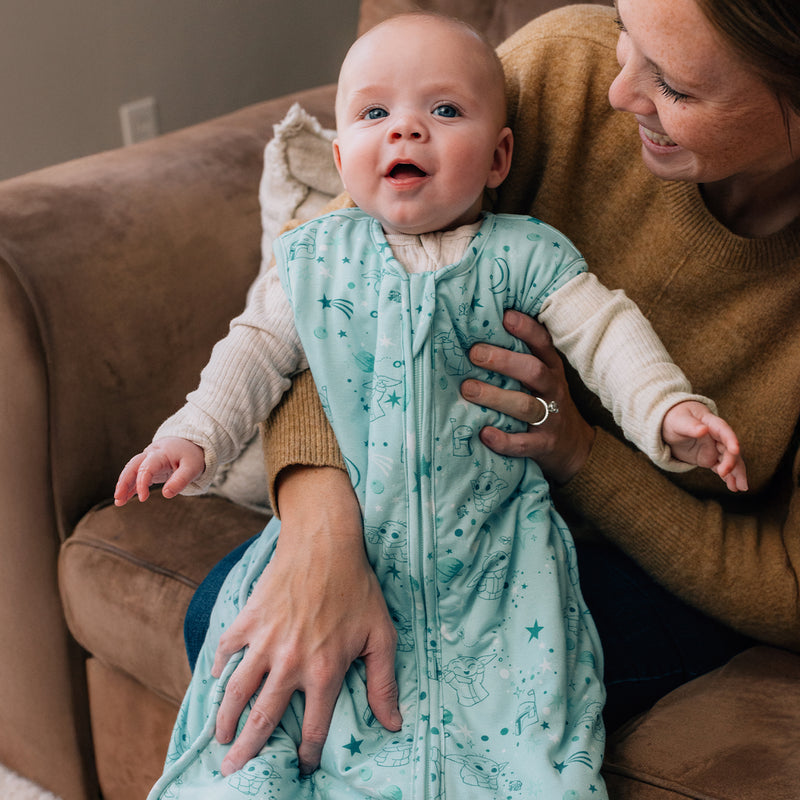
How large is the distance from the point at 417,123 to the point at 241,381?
280 mm

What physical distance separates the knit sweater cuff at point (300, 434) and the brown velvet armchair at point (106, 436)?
0.94ft

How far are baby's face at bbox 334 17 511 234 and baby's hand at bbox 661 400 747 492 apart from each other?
27 cm

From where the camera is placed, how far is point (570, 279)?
2.90 feet

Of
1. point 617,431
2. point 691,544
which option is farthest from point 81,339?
point 691,544

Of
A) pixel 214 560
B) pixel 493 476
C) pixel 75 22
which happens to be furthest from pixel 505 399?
pixel 75 22

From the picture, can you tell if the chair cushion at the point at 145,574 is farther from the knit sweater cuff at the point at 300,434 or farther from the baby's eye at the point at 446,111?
→ the baby's eye at the point at 446,111

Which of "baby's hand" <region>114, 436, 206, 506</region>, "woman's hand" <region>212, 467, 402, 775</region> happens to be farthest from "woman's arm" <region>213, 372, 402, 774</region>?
"baby's hand" <region>114, 436, 206, 506</region>

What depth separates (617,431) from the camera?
3.55 ft

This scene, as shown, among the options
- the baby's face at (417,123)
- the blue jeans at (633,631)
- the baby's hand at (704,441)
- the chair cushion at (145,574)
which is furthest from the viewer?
the chair cushion at (145,574)

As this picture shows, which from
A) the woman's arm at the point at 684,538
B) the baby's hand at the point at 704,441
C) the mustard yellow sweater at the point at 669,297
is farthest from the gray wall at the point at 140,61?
the baby's hand at the point at 704,441

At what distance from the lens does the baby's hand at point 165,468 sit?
79 centimetres

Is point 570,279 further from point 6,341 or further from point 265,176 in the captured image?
point 6,341

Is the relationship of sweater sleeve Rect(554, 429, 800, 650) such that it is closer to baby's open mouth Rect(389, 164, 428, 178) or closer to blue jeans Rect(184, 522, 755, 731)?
blue jeans Rect(184, 522, 755, 731)

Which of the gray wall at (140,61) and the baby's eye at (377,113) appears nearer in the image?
the baby's eye at (377,113)
